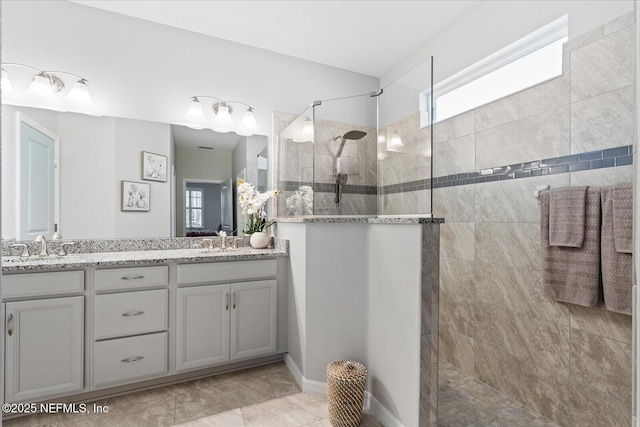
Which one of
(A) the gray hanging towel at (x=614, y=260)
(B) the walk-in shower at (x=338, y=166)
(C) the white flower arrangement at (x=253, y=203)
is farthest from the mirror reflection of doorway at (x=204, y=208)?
(A) the gray hanging towel at (x=614, y=260)

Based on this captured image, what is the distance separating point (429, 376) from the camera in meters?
1.83

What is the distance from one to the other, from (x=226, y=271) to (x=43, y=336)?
108cm

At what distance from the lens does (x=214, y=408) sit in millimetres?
2172

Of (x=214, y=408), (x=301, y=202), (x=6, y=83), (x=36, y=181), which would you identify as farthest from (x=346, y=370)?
(x=6, y=83)

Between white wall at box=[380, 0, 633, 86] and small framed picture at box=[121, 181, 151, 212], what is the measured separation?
252cm

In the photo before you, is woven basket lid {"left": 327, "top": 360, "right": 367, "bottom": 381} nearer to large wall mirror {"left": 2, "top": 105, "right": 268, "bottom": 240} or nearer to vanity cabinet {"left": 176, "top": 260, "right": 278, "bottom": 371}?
vanity cabinet {"left": 176, "top": 260, "right": 278, "bottom": 371}

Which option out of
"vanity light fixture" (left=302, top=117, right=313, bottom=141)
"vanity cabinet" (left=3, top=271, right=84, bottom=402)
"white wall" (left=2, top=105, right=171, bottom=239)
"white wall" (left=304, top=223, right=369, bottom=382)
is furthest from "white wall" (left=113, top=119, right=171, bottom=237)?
"white wall" (left=304, top=223, right=369, bottom=382)

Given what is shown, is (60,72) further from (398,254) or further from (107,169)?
(398,254)

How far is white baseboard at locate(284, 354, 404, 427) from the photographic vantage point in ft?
6.54

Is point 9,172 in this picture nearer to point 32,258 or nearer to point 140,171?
point 32,258

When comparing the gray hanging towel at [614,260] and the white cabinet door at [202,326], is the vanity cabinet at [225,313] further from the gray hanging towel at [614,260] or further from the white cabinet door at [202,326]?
the gray hanging towel at [614,260]

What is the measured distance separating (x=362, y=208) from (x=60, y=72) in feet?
7.70

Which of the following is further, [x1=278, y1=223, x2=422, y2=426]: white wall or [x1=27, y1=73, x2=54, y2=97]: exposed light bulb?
[x1=27, y1=73, x2=54, y2=97]: exposed light bulb

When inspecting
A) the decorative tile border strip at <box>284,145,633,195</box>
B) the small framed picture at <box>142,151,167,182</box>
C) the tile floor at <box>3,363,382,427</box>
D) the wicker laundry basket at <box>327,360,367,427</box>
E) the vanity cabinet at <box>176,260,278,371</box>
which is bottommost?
the tile floor at <box>3,363,382,427</box>
